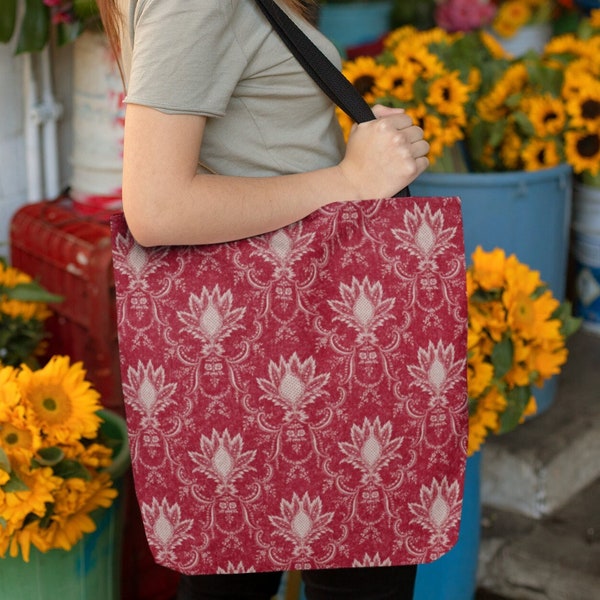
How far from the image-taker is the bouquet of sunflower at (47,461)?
142 centimetres

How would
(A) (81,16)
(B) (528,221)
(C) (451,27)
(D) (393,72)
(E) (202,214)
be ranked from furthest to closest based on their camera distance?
(C) (451,27), (B) (528,221), (D) (393,72), (A) (81,16), (E) (202,214)

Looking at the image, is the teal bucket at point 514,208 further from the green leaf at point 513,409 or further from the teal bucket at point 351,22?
the teal bucket at point 351,22

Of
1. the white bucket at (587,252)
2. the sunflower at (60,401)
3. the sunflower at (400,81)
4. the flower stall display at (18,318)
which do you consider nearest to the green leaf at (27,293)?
the flower stall display at (18,318)

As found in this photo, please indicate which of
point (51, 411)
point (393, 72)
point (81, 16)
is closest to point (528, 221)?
point (393, 72)

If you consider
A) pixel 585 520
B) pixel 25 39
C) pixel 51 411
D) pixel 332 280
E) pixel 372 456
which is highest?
pixel 25 39

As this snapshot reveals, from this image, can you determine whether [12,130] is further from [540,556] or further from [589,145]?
[540,556]

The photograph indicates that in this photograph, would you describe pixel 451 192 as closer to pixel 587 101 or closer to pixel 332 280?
pixel 587 101

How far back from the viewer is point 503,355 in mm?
1752

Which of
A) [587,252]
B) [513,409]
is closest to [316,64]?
[513,409]

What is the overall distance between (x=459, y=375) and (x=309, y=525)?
236mm

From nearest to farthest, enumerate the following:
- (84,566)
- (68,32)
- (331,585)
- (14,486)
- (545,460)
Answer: (331,585), (14,486), (84,566), (68,32), (545,460)

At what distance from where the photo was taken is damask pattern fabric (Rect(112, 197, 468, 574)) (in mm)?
1088

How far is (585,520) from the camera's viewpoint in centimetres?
238

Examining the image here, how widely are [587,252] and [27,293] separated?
1.77 metres
